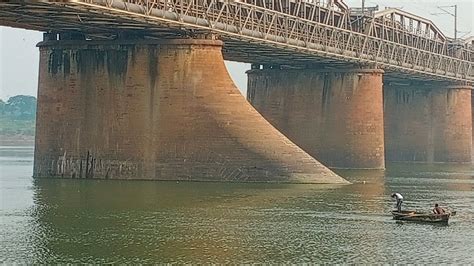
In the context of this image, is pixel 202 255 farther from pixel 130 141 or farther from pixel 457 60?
pixel 457 60

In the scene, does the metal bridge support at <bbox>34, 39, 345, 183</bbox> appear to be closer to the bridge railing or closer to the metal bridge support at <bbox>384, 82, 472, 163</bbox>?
the bridge railing

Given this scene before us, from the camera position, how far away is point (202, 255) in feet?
129

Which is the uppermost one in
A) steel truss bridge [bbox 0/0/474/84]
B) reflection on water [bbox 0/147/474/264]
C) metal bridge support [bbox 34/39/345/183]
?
steel truss bridge [bbox 0/0/474/84]

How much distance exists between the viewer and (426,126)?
4727 inches

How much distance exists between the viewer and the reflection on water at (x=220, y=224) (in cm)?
3988

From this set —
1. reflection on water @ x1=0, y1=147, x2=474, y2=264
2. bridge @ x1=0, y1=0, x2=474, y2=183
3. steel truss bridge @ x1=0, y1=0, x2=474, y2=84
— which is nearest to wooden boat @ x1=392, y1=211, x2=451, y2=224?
reflection on water @ x1=0, y1=147, x2=474, y2=264

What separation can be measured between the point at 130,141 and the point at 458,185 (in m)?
24.5

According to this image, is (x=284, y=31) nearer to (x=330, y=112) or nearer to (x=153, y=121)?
(x=330, y=112)

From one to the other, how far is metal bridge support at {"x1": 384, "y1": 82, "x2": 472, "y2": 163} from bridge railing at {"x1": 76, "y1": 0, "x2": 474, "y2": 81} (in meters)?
3.63

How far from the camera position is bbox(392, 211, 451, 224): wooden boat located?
167ft

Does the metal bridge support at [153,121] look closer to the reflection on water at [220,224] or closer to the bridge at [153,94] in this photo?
the bridge at [153,94]

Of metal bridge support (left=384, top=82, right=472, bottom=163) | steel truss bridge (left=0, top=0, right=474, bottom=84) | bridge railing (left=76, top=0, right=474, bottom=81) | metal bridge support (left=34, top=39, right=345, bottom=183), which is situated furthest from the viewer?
metal bridge support (left=384, top=82, right=472, bottom=163)

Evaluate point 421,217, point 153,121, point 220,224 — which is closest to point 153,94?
point 153,121

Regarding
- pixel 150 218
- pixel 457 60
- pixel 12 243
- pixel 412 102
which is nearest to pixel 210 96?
pixel 150 218
